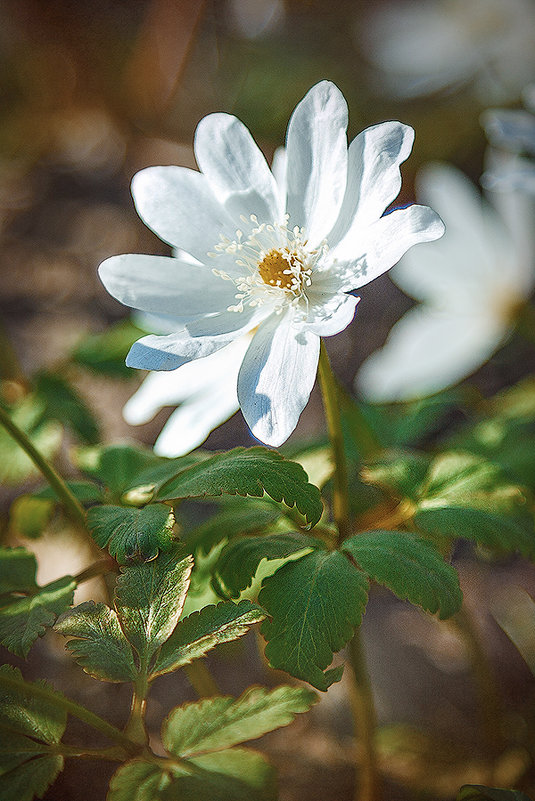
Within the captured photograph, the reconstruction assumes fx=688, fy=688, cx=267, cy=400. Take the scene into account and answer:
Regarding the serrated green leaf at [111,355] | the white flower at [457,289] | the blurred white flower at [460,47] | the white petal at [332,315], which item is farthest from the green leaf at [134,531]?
the blurred white flower at [460,47]

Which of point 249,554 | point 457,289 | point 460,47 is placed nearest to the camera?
point 249,554

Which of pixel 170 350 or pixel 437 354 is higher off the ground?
pixel 170 350

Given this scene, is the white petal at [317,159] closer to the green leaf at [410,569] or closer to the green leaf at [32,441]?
the green leaf at [410,569]

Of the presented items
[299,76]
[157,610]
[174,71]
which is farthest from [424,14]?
[157,610]

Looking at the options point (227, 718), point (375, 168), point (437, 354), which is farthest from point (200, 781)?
point (437, 354)

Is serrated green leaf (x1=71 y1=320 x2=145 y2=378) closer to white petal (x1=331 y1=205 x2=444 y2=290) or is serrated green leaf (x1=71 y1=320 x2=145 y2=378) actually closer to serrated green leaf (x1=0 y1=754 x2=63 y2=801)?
white petal (x1=331 y1=205 x2=444 y2=290)

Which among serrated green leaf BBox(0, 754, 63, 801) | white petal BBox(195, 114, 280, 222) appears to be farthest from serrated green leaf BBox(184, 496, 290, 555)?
white petal BBox(195, 114, 280, 222)

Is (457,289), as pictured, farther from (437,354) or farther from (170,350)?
(170,350)
